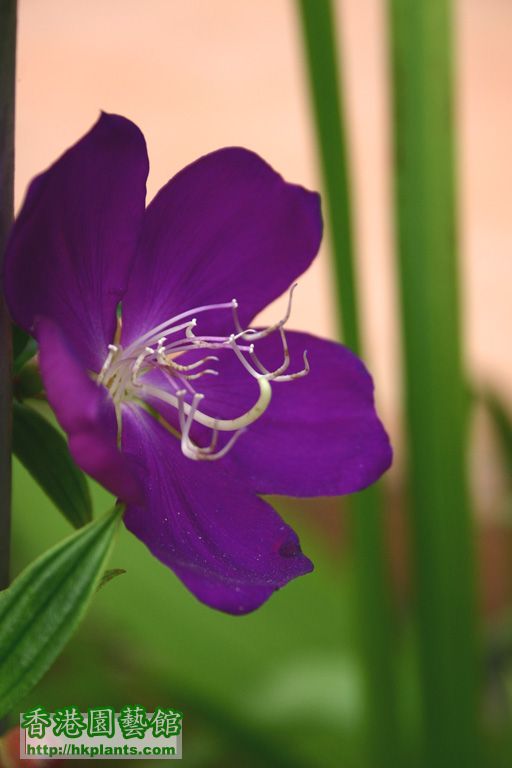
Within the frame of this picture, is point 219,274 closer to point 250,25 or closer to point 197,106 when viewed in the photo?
point 197,106

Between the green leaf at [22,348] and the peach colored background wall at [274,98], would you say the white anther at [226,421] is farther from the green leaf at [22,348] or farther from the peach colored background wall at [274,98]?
the peach colored background wall at [274,98]

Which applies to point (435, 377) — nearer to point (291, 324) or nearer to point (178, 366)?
point (178, 366)

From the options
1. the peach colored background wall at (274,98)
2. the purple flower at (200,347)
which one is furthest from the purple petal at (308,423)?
the peach colored background wall at (274,98)

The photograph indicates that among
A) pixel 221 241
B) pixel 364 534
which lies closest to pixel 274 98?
pixel 364 534

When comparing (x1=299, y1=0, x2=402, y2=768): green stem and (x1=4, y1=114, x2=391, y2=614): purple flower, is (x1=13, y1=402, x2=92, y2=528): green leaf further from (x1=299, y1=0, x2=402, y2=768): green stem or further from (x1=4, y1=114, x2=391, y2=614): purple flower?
(x1=299, y1=0, x2=402, y2=768): green stem

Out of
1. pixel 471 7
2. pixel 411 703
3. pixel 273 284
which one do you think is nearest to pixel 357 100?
pixel 471 7

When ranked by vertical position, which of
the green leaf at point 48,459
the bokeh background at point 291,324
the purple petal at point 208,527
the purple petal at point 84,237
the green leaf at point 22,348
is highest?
the purple petal at point 84,237

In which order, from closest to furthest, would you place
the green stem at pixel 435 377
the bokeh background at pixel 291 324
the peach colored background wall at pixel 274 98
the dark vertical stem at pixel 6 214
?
the dark vertical stem at pixel 6 214
the green stem at pixel 435 377
the bokeh background at pixel 291 324
the peach colored background wall at pixel 274 98
